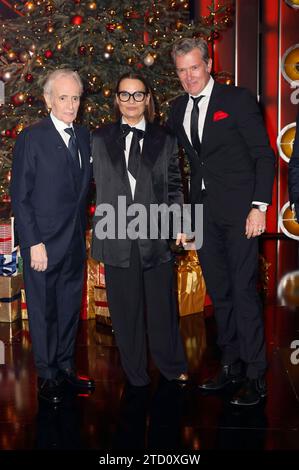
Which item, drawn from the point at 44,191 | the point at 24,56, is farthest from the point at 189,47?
the point at 24,56

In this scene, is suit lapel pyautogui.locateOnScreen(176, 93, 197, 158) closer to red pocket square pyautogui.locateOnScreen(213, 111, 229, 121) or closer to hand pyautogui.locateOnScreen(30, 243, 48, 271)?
red pocket square pyautogui.locateOnScreen(213, 111, 229, 121)

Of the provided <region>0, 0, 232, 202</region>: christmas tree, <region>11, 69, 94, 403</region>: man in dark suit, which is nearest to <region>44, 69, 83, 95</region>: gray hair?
<region>11, 69, 94, 403</region>: man in dark suit

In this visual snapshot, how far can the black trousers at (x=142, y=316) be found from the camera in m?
3.08

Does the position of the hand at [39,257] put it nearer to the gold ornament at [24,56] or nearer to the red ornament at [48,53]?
the red ornament at [48,53]

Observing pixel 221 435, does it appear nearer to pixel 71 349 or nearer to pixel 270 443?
pixel 270 443

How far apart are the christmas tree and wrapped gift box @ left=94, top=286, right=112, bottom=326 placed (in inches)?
37.2

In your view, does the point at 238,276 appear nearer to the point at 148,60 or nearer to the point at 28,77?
the point at 148,60

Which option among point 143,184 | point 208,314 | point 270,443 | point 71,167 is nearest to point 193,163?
point 143,184

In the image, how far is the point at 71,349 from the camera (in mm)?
3164

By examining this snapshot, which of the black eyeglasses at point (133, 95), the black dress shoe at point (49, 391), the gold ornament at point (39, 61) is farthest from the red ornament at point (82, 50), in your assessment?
the black dress shoe at point (49, 391)

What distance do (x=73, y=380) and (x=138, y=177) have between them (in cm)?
101

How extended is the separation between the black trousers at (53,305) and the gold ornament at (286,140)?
4.68 metres

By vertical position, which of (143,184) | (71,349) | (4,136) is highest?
(4,136)
